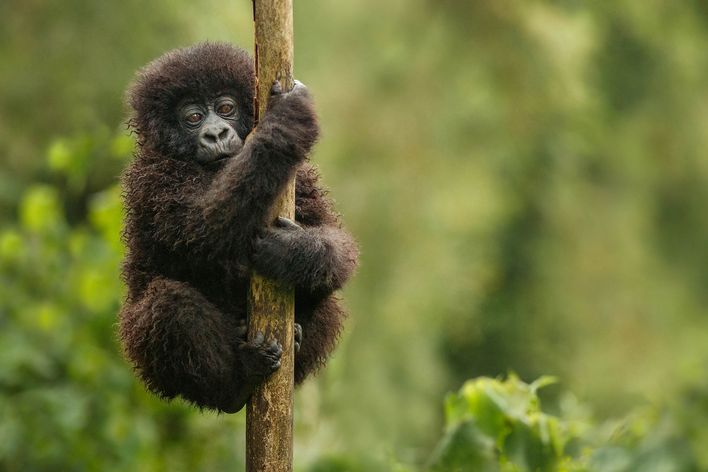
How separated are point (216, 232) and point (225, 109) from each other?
0.60 m

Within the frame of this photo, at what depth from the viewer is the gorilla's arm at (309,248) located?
381 cm

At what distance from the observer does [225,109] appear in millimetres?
4242

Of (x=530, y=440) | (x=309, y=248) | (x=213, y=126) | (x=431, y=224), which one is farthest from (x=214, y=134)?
(x=431, y=224)

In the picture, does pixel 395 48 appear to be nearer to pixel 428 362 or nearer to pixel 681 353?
pixel 428 362

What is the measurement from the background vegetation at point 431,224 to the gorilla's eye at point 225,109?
1.36 metres

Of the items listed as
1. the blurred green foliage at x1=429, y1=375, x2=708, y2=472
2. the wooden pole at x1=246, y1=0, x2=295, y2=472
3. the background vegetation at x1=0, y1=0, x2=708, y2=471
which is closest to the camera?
the wooden pole at x1=246, y1=0, x2=295, y2=472

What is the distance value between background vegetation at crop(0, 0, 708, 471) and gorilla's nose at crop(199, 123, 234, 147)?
1.27 meters

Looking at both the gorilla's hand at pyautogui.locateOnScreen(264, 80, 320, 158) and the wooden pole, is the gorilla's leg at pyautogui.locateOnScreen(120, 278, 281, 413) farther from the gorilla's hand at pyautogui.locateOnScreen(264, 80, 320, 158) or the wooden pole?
the gorilla's hand at pyautogui.locateOnScreen(264, 80, 320, 158)

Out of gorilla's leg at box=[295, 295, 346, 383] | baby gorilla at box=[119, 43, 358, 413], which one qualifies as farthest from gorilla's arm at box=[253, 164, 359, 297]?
gorilla's leg at box=[295, 295, 346, 383]

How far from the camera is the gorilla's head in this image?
4.21 metres

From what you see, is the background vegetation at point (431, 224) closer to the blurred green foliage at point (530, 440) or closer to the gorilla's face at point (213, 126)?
the blurred green foliage at point (530, 440)

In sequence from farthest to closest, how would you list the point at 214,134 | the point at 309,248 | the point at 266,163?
the point at 214,134 → the point at 309,248 → the point at 266,163

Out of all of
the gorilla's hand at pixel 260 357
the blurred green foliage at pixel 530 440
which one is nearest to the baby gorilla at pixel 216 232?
the gorilla's hand at pixel 260 357

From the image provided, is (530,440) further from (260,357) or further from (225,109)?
(225,109)
